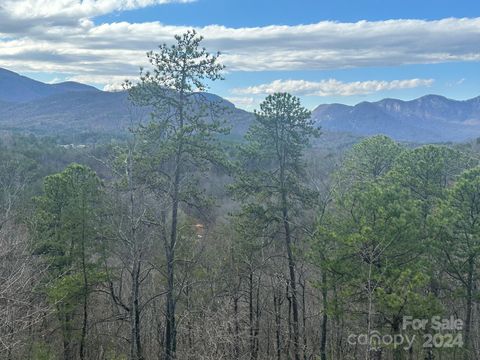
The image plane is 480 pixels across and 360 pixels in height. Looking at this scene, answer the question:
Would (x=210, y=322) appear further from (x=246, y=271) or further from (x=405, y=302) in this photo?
(x=246, y=271)

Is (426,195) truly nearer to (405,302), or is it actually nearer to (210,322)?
(405,302)

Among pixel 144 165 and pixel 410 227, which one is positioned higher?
pixel 144 165

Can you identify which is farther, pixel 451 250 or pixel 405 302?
pixel 451 250

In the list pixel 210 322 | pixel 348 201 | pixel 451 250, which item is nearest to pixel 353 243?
pixel 348 201

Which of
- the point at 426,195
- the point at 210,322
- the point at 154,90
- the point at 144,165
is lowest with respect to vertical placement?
the point at 210,322

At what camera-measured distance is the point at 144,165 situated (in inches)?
564

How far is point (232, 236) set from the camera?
64.5 ft

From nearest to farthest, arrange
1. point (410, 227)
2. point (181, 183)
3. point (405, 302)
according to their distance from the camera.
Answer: point (405, 302) < point (410, 227) < point (181, 183)

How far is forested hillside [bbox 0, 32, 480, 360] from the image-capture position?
12.7m

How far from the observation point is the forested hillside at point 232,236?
12688 millimetres

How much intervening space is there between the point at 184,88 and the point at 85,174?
557cm

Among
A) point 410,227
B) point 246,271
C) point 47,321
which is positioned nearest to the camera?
point 410,227

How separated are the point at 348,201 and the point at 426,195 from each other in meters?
4.22

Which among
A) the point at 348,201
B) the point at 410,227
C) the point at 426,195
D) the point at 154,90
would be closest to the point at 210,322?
the point at 348,201
